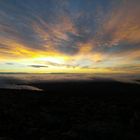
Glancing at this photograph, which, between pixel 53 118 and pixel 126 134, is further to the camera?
pixel 53 118

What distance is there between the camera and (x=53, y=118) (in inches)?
469

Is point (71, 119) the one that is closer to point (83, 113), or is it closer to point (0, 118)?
point (83, 113)

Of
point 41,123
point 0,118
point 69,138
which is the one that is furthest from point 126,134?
point 0,118

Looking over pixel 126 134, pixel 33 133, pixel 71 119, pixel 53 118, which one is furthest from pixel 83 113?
pixel 126 134

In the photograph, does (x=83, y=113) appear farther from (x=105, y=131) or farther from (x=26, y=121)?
(x=105, y=131)

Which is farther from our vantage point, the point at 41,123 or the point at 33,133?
the point at 41,123

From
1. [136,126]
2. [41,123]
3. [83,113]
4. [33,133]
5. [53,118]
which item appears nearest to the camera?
[33,133]

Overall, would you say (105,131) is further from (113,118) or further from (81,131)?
(113,118)

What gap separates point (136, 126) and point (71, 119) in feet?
13.2

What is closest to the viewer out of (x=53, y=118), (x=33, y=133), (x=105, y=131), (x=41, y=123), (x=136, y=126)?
(x=105, y=131)

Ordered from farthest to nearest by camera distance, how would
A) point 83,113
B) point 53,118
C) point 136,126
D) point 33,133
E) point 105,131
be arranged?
point 83,113 → point 53,118 → point 136,126 → point 33,133 → point 105,131

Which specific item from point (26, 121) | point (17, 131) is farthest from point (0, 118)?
point (17, 131)

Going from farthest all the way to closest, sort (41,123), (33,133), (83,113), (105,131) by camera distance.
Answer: (83,113) → (41,123) → (33,133) → (105,131)

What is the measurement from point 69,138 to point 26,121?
4.59m
